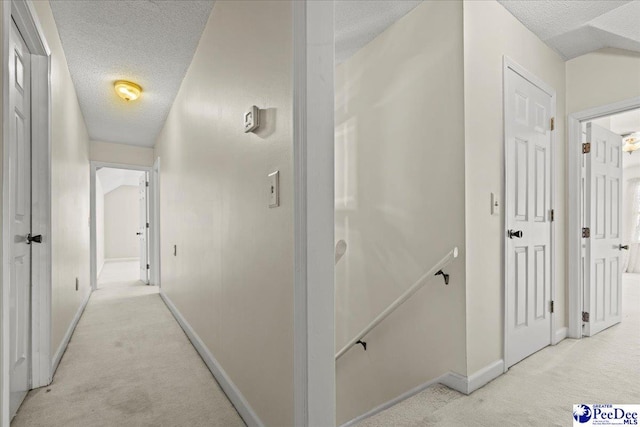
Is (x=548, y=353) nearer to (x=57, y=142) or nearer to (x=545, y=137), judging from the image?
(x=545, y=137)

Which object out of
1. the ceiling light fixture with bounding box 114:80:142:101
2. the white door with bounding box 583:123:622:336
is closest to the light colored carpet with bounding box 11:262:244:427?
the ceiling light fixture with bounding box 114:80:142:101

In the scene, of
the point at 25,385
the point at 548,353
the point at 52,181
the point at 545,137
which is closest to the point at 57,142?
the point at 52,181

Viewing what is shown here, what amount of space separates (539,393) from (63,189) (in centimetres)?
370

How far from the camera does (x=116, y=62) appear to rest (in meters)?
2.95

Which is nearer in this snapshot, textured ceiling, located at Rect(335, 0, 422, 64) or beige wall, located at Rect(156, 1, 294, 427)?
beige wall, located at Rect(156, 1, 294, 427)

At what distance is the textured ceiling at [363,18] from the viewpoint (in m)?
2.21

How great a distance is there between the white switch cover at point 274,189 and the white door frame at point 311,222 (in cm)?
16

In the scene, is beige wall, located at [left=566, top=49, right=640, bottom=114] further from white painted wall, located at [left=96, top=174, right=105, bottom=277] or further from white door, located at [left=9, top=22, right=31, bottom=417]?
white painted wall, located at [left=96, top=174, right=105, bottom=277]

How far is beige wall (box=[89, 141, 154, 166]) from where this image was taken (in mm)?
5226

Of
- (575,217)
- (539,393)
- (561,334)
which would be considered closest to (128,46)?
(539,393)

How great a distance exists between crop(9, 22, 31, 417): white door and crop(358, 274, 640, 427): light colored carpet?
1842 millimetres

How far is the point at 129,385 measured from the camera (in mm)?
1981

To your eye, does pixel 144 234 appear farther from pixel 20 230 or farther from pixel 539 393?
pixel 539 393

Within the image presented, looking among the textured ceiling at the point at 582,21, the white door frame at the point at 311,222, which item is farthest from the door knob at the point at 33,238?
the textured ceiling at the point at 582,21
